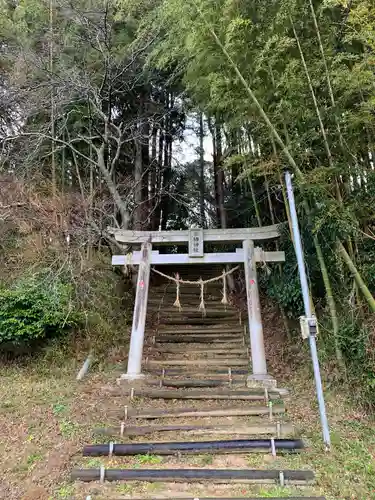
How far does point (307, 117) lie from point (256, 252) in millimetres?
2229

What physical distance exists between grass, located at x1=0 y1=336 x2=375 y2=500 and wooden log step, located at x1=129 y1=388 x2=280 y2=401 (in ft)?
1.10

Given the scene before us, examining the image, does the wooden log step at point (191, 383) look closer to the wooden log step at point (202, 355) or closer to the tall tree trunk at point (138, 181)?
the wooden log step at point (202, 355)

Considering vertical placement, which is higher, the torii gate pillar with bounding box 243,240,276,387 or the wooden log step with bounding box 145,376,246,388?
the torii gate pillar with bounding box 243,240,276,387

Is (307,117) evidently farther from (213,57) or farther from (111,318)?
(111,318)

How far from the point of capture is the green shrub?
5746mm

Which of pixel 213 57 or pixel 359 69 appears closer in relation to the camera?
pixel 359 69

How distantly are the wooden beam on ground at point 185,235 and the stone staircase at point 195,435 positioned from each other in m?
2.00

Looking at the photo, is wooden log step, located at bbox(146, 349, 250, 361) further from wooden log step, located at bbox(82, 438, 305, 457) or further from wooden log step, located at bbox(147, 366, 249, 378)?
wooden log step, located at bbox(82, 438, 305, 457)

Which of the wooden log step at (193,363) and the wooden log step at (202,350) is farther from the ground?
the wooden log step at (202,350)

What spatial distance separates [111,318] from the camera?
284 inches

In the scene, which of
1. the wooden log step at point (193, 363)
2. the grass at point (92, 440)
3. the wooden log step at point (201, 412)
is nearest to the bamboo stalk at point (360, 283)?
the grass at point (92, 440)

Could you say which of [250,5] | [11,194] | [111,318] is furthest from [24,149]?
[250,5]

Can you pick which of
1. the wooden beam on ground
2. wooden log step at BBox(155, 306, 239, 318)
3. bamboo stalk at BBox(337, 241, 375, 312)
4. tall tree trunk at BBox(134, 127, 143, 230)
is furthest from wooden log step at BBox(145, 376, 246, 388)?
tall tree trunk at BBox(134, 127, 143, 230)

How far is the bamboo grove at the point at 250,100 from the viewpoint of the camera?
4.66 metres
